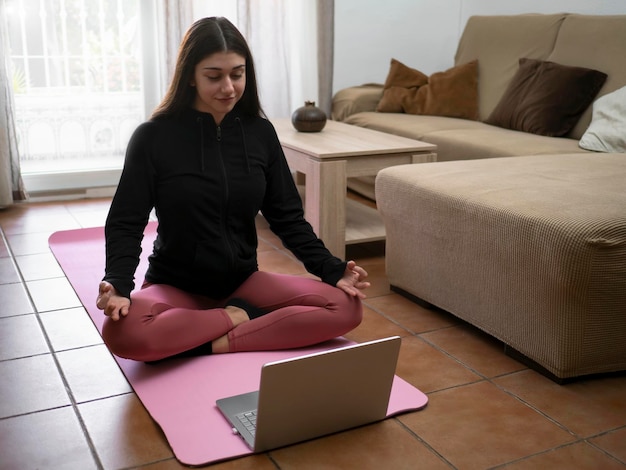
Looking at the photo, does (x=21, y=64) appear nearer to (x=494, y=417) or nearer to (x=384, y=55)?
(x=384, y=55)

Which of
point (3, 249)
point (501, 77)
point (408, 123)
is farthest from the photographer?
point (501, 77)

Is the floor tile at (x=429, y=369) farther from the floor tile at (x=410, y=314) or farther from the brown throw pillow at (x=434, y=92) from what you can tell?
the brown throw pillow at (x=434, y=92)

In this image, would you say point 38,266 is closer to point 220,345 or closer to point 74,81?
point 220,345

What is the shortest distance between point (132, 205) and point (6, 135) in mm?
2125

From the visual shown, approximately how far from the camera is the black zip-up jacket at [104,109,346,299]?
194 centimetres

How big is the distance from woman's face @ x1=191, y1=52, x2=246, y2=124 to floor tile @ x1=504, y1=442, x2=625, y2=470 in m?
1.08

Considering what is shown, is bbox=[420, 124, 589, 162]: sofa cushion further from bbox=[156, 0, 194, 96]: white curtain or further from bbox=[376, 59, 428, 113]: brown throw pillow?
bbox=[156, 0, 194, 96]: white curtain

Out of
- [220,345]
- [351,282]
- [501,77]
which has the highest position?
[501,77]

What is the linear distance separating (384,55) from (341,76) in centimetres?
32

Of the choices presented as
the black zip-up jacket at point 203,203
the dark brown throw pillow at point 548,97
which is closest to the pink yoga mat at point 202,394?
the black zip-up jacket at point 203,203

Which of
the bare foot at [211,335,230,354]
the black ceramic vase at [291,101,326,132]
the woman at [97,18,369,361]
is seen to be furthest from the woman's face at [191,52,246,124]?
the black ceramic vase at [291,101,326,132]

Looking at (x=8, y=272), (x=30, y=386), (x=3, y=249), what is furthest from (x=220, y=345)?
(x=3, y=249)

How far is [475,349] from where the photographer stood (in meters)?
2.16

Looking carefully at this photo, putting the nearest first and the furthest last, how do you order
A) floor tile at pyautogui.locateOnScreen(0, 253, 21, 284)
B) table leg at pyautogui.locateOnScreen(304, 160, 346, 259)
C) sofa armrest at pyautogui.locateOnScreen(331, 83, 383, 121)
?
floor tile at pyautogui.locateOnScreen(0, 253, 21, 284) < table leg at pyautogui.locateOnScreen(304, 160, 346, 259) < sofa armrest at pyautogui.locateOnScreen(331, 83, 383, 121)
